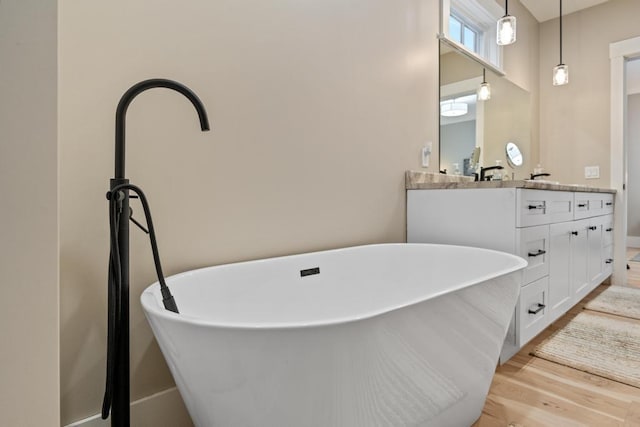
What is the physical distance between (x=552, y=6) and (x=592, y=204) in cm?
215

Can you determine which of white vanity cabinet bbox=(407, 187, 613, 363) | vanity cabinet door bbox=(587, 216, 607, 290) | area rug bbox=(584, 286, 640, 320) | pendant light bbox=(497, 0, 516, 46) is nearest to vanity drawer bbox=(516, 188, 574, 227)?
white vanity cabinet bbox=(407, 187, 613, 363)

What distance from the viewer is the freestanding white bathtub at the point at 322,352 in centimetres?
64

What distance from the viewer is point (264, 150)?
55.3 inches

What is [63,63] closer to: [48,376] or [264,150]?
[264,150]

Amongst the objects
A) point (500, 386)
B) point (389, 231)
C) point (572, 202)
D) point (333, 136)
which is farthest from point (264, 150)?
point (572, 202)

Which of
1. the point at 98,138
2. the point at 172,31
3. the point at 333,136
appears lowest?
the point at 98,138

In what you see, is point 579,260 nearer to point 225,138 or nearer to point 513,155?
point 513,155

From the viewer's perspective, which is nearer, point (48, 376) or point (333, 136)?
point (48, 376)

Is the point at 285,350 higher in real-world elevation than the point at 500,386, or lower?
higher

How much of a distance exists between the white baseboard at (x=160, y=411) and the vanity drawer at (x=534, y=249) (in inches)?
58.0

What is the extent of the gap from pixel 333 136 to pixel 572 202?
1575 mm

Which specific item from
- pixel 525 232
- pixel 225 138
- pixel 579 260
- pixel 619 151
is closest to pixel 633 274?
pixel 619 151

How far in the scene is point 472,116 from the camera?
8.54 ft

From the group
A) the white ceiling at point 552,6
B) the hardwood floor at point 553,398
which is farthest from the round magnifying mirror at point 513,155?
the hardwood floor at point 553,398
